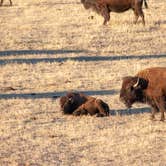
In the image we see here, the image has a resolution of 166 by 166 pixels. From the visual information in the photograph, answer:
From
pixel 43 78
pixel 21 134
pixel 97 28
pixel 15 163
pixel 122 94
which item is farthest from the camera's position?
pixel 97 28

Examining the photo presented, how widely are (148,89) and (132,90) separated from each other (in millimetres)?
295

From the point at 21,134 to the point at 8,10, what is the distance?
20936 millimetres

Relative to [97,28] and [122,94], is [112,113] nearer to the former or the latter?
[122,94]

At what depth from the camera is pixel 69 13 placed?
32.0 metres

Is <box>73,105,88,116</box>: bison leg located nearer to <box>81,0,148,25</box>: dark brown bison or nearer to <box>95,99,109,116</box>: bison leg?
<box>95,99,109,116</box>: bison leg

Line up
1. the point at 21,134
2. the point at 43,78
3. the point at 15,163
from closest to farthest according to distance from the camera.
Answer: the point at 15,163, the point at 21,134, the point at 43,78

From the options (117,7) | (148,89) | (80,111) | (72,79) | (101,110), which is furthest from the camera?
(117,7)

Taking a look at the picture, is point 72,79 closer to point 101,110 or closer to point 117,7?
point 101,110

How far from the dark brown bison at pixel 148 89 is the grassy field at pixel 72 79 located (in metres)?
0.30

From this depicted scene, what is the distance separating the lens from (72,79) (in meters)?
19.3

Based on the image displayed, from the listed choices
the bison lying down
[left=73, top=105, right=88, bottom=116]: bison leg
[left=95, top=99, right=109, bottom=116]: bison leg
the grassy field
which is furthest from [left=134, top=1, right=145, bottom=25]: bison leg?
[left=95, top=99, right=109, bottom=116]: bison leg

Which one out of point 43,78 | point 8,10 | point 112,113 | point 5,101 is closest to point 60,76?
point 43,78

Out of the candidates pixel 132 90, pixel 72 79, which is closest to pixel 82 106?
pixel 132 90

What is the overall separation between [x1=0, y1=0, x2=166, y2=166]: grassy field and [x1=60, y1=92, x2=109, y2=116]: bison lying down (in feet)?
0.61
